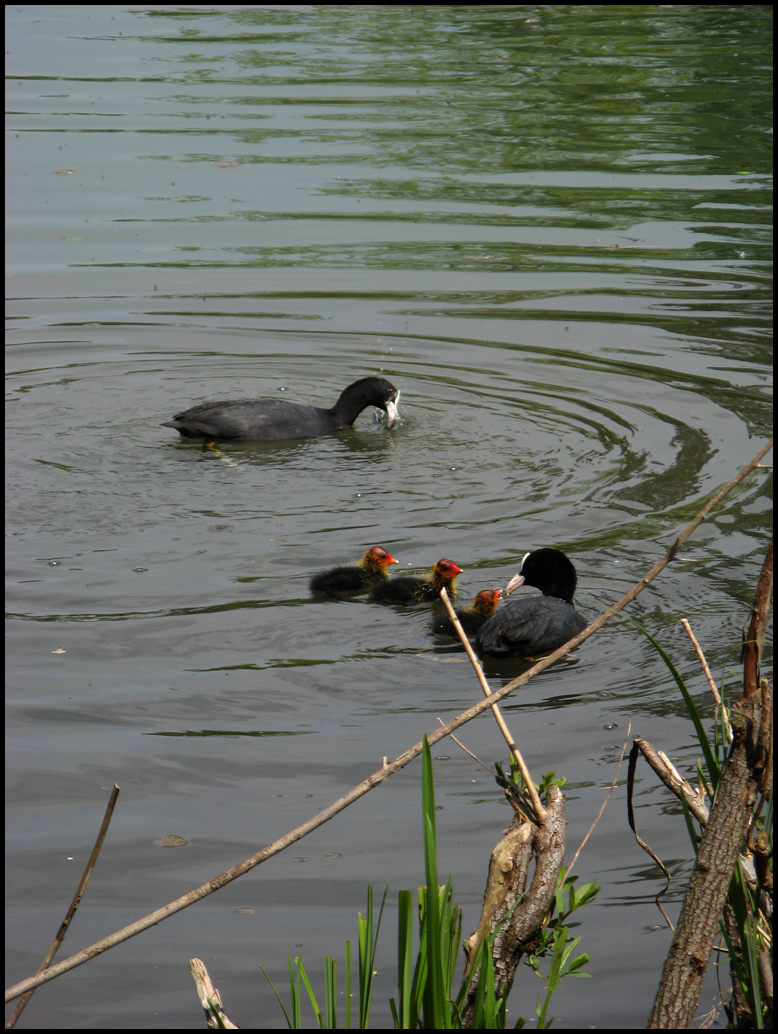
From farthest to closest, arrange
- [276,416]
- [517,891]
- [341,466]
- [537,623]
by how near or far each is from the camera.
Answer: [276,416] → [341,466] → [537,623] → [517,891]

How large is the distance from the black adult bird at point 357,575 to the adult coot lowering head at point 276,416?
2378mm

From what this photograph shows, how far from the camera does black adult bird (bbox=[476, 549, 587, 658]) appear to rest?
5527 mm

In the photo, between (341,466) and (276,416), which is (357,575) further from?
(276,416)

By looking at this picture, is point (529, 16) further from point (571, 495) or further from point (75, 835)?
point (75, 835)

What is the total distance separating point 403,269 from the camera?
12062mm

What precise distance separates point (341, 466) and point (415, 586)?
2.27 metres

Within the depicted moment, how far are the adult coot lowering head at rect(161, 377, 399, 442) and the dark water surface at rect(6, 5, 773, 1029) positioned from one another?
16 centimetres

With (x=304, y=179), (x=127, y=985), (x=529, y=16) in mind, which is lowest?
(x=127, y=985)

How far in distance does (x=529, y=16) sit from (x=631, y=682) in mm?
20681

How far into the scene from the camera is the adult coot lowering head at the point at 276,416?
8.27 m

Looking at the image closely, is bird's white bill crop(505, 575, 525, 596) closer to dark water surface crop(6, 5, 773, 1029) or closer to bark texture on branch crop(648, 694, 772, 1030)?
dark water surface crop(6, 5, 773, 1029)

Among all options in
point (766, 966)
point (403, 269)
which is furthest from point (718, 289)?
point (766, 966)

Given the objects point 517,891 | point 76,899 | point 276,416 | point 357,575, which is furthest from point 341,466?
point 76,899

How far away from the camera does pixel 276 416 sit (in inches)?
334
